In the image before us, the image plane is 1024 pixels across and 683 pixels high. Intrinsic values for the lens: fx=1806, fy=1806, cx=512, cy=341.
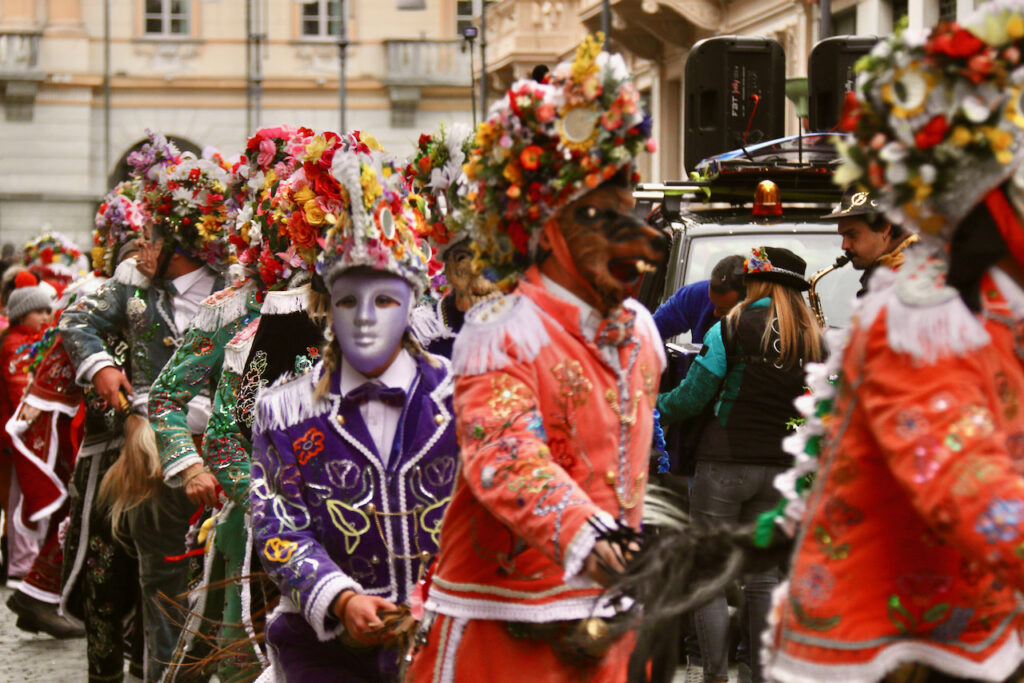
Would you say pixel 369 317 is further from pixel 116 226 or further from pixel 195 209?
pixel 116 226

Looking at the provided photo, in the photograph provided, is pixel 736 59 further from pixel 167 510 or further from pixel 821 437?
pixel 821 437

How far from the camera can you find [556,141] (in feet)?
13.2

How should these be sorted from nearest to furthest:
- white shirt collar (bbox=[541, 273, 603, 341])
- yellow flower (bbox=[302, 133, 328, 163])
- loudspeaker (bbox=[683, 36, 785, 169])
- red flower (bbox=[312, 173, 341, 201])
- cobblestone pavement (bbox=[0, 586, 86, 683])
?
white shirt collar (bbox=[541, 273, 603, 341]) → red flower (bbox=[312, 173, 341, 201]) → yellow flower (bbox=[302, 133, 328, 163]) → cobblestone pavement (bbox=[0, 586, 86, 683]) → loudspeaker (bbox=[683, 36, 785, 169])

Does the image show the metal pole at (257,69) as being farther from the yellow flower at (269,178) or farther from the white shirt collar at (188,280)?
the yellow flower at (269,178)

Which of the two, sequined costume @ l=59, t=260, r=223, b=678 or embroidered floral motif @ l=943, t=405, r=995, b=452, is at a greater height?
sequined costume @ l=59, t=260, r=223, b=678

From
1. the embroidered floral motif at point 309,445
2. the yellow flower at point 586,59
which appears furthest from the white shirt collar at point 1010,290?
the embroidered floral motif at point 309,445

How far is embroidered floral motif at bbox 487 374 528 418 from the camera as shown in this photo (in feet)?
12.3

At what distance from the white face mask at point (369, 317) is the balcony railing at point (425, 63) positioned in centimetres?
4180

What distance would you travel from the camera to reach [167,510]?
7.68 m

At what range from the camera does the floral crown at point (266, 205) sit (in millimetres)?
6512

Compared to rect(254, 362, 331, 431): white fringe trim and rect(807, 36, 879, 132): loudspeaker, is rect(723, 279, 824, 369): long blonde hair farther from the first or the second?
rect(807, 36, 879, 132): loudspeaker

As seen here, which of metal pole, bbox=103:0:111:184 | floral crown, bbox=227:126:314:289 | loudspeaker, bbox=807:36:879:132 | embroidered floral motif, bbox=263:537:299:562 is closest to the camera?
embroidered floral motif, bbox=263:537:299:562

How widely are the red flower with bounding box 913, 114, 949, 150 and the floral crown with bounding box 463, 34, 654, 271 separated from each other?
100 cm

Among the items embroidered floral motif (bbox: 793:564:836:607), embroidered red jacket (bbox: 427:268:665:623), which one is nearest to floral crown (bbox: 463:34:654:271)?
embroidered red jacket (bbox: 427:268:665:623)
